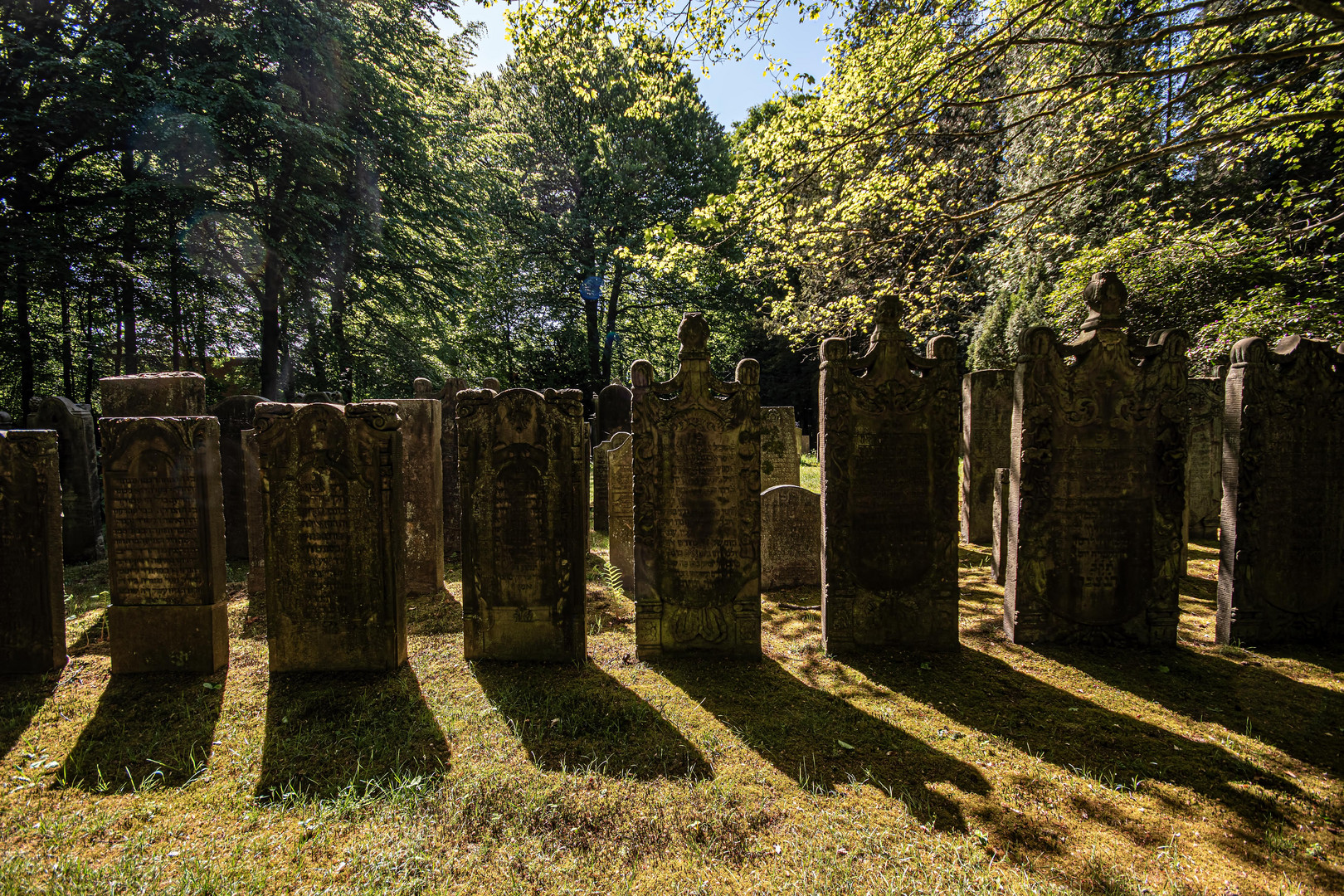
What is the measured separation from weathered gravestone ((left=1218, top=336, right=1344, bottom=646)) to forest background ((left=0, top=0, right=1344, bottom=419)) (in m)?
2.51

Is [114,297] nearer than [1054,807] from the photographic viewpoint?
No

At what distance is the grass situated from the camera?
8.61ft

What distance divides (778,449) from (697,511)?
18.4ft

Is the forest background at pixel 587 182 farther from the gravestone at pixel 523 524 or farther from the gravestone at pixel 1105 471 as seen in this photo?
the gravestone at pixel 523 524

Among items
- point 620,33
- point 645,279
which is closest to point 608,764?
point 620,33

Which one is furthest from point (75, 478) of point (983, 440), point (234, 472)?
point (983, 440)

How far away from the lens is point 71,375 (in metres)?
17.3

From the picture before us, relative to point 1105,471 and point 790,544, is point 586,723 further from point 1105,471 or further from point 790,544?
point 1105,471

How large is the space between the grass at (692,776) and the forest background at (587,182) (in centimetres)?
459

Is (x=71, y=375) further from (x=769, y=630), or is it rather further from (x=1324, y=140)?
(x=1324, y=140)

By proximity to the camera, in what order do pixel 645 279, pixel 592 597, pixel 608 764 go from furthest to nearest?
pixel 645 279 < pixel 592 597 < pixel 608 764

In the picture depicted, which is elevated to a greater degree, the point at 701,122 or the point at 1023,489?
the point at 701,122

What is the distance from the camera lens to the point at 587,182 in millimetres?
23266

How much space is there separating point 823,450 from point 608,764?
3.11 m
